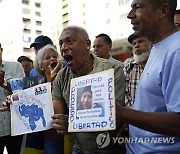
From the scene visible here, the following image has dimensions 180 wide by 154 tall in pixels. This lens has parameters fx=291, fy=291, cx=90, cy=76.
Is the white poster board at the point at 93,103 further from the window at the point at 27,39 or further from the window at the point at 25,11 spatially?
the window at the point at 25,11

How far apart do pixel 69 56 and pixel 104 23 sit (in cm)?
2924

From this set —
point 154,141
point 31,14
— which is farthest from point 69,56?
point 31,14

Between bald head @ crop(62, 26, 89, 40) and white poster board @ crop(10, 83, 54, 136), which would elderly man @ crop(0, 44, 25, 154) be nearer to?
white poster board @ crop(10, 83, 54, 136)

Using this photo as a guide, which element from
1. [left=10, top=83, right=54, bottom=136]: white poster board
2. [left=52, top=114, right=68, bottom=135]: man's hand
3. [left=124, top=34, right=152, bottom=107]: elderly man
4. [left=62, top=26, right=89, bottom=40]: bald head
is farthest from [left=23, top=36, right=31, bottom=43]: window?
[left=52, top=114, right=68, bottom=135]: man's hand

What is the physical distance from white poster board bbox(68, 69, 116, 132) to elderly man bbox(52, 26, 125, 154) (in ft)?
1.41

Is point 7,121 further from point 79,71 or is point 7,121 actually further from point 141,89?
point 141,89

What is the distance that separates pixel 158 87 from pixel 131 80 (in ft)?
4.21

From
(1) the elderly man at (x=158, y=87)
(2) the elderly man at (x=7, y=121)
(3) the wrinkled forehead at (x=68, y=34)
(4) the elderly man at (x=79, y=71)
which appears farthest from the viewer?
(2) the elderly man at (x=7, y=121)

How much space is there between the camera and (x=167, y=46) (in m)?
1.47

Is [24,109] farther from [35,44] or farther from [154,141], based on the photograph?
[35,44]

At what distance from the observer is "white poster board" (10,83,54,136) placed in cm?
217

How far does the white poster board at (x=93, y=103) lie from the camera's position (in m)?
1.47

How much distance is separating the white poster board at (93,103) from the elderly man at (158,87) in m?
0.08

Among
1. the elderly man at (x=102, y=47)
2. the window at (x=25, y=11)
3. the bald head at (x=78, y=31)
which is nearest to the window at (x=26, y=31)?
the window at (x=25, y=11)
